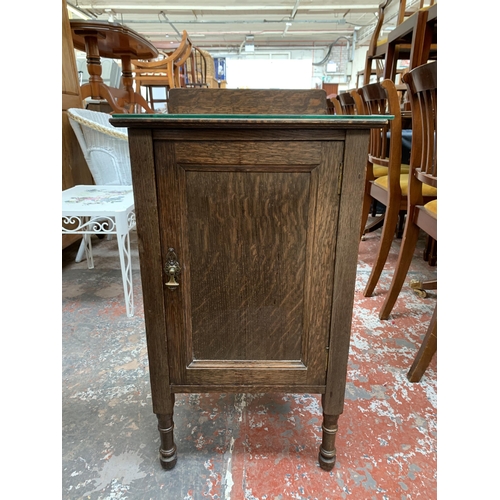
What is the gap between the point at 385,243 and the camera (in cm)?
161

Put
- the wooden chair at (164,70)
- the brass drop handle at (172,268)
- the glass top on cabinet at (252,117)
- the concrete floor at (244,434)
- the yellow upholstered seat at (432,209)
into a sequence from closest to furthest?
1. the glass top on cabinet at (252,117)
2. the brass drop handle at (172,268)
3. the concrete floor at (244,434)
4. the yellow upholstered seat at (432,209)
5. the wooden chair at (164,70)

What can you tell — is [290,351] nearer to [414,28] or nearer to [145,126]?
[145,126]

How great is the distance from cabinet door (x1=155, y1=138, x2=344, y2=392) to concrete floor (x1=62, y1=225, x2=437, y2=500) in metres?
0.25

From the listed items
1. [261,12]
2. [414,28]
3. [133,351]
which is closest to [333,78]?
[261,12]

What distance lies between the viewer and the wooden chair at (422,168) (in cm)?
110

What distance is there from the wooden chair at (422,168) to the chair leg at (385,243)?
0.18m

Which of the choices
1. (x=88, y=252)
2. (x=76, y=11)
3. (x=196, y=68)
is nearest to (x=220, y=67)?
(x=76, y=11)

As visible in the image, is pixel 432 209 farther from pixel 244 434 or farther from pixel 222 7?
pixel 222 7

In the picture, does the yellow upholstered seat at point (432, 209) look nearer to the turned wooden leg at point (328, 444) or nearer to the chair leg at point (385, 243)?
the chair leg at point (385, 243)

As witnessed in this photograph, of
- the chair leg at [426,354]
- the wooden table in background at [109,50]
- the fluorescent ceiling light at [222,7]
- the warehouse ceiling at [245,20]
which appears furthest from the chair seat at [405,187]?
the fluorescent ceiling light at [222,7]

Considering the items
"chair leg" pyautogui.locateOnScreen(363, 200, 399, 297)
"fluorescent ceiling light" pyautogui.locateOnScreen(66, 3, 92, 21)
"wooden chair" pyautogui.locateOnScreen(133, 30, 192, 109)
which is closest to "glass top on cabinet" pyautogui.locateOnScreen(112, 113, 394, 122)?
"chair leg" pyautogui.locateOnScreen(363, 200, 399, 297)

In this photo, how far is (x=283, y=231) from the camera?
0.70m

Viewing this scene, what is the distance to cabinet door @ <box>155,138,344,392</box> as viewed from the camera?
25.5 inches

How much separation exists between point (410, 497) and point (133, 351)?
979 mm
